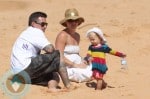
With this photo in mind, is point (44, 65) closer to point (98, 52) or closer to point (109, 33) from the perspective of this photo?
point (98, 52)

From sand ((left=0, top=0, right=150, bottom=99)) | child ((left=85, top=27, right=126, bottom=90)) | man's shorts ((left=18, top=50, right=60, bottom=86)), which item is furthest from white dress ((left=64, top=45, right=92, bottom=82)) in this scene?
man's shorts ((left=18, top=50, right=60, bottom=86))

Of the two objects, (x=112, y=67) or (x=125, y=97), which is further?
(x=112, y=67)

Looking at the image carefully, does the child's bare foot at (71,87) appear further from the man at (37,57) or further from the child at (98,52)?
the child at (98,52)

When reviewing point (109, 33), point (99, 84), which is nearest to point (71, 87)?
point (99, 84)

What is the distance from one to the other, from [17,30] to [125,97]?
208 inches

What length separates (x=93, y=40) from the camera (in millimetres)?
6258

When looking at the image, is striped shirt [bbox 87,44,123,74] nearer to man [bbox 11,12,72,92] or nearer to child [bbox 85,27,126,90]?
child [bbox 85,27,126,90]

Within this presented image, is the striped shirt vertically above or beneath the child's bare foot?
above

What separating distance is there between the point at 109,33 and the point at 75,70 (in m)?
3.72

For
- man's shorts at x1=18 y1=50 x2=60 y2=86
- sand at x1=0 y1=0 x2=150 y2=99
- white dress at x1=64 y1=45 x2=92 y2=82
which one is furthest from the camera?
white dress at x1=64 y1=45 x2=92 y2=82

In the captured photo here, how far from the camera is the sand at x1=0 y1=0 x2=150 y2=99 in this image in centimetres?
611

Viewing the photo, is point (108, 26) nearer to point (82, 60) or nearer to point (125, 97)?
point (82, 60)

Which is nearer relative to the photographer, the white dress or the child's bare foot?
the child's bare foot

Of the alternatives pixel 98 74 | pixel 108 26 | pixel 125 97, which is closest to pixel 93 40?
pixel 98 74
